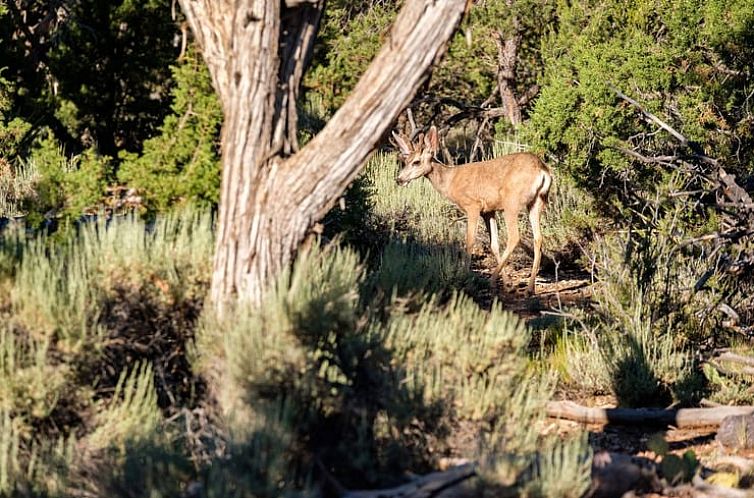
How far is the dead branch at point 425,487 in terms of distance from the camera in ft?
18.2

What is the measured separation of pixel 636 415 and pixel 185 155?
12.3ft

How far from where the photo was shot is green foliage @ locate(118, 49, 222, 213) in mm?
7766

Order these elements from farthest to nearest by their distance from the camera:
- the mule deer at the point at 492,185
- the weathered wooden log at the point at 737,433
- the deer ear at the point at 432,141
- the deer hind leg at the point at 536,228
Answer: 1. the deer ear at the point at 432,141
2. the deer hind leg at the point at 536,228
3. the mule deer at the point at 492,185
4. the weathered wooden log at the point at 737,433

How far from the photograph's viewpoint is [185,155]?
311 inches

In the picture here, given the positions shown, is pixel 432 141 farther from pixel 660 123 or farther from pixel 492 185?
pixel 660 123

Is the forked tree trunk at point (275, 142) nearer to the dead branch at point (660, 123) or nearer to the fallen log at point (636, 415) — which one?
the fallen log at point (636, 415)

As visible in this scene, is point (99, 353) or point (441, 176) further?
point (441, 176)

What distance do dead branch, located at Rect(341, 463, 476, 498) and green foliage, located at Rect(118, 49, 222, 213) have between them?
2898 millimetres

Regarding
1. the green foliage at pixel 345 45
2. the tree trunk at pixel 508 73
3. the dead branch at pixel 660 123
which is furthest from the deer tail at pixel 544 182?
the tree trunk at pixel 508 73

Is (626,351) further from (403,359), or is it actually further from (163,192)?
(163,192)

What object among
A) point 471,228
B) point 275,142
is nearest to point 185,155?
point 275,142

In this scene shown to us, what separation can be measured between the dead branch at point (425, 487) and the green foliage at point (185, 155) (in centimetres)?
290

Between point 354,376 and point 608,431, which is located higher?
point 354,376

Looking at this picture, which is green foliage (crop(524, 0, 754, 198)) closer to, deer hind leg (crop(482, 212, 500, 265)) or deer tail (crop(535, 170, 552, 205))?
deer tail (crop(535, 170, 552, 205))
